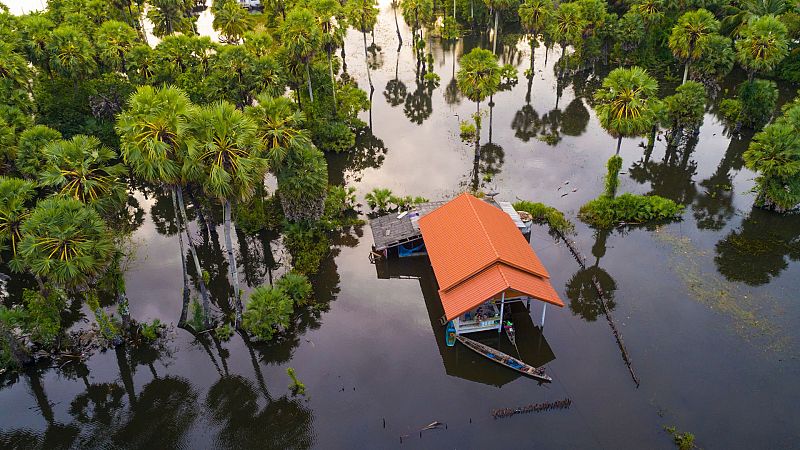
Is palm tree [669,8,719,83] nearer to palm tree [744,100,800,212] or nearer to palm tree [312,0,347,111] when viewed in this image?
palm tree [744,100,800,212]

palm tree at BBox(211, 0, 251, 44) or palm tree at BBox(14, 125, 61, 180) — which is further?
palm tree at BBox(211, 0, 251, 44)

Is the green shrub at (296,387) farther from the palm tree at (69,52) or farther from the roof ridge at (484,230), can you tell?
the palm tree at (69,52)

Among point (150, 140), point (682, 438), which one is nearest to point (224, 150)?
point (150, 140)

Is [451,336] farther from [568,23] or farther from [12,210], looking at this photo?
[568,23]

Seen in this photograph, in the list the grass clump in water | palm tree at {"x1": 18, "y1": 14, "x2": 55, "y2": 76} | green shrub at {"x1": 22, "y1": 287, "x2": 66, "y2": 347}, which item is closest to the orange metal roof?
the grass clump in water

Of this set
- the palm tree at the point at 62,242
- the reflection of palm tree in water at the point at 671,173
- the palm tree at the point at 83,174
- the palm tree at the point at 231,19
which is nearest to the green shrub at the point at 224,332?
the palm tree at the point at 62,242

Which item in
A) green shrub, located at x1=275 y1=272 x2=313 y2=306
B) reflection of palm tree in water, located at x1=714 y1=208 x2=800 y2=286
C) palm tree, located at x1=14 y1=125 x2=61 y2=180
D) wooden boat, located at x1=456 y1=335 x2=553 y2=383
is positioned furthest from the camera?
reflection of palm tree in water, located at x1=714 y1=208 x2=800 y2=286
